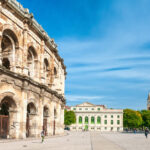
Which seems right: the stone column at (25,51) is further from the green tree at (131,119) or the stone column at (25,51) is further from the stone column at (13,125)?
the green tree at (131,119)

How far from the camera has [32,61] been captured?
26766mm

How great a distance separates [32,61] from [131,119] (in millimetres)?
76237

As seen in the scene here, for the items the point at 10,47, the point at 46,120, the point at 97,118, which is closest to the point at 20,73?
the point at 10,47

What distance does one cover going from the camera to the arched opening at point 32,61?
26508mm

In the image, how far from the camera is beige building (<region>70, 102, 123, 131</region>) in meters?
98.8

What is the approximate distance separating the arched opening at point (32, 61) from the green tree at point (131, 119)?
74.0m

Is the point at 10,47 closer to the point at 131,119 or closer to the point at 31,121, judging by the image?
the point at 31,121

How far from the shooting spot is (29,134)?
2541 centimetres

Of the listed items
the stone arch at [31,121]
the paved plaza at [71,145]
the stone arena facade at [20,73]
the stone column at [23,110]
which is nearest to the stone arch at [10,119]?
the stone arena facade at [20,73]

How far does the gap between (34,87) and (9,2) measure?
841cm

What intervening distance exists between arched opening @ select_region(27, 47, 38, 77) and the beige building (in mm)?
75376

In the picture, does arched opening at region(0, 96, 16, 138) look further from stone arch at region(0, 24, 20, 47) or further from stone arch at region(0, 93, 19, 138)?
stone arch at region(0, 24, 20, 47)

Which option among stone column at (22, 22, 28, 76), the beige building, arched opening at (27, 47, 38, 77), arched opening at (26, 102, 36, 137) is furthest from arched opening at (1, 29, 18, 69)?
the beige building

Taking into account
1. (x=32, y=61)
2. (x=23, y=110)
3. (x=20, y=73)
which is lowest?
(x=23, y=110)
